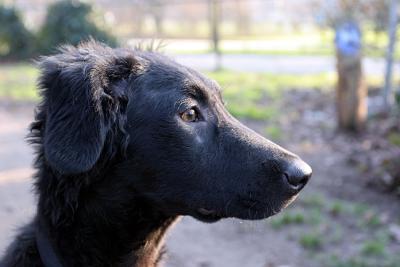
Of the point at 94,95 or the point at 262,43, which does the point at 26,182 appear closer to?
the point at 94,95

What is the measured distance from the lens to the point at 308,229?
5320 millimetres

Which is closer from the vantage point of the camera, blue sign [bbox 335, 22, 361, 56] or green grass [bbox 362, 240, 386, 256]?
green grass [bbox 362, 240, 386, 256]

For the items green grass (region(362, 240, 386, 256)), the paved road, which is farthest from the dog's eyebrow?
the paved road

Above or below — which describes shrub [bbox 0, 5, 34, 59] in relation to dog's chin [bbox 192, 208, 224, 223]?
below

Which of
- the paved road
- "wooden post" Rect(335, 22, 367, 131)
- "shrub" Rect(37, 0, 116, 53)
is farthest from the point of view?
"shrub" Rect(37, 0, 116, 53)

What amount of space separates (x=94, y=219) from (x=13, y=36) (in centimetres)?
1728

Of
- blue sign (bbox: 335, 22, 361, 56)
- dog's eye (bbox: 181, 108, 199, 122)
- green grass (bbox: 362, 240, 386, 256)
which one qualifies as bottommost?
green grass (bbox: 362, 240, 386, 256)

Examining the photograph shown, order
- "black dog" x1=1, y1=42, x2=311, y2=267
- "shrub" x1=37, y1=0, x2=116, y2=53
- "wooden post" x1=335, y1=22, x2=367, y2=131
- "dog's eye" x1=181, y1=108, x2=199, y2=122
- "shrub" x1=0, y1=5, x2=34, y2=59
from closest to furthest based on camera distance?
"black dog" x1=1, y1=42, x2=311, y2=267, "dog's eye" x1=181, y1=108, x2=199, y2=122, "wooden post" x1=335, y1=22, x2=367, y2=131, "shrub" x1=37, y1=0, x2=116, y2=53, "shrub" x1=0, y1=5, x2=34, y2=59

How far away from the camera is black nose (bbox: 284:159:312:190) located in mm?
2625

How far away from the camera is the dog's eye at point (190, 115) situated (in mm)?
2750

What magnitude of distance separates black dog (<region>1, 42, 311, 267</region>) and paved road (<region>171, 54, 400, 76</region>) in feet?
34.9

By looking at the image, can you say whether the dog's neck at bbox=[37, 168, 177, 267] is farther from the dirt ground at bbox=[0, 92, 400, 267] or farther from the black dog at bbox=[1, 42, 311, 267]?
the dirt ground at bbox=[0, 92, 400, 267]

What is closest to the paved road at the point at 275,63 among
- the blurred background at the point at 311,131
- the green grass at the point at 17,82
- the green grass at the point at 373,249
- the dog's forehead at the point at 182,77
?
the blurred background at the point at 311,131

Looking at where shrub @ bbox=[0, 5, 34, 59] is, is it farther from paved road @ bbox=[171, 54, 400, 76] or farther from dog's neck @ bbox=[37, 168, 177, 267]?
dog's neck @ bbox=[37, 168, 177, 267]
